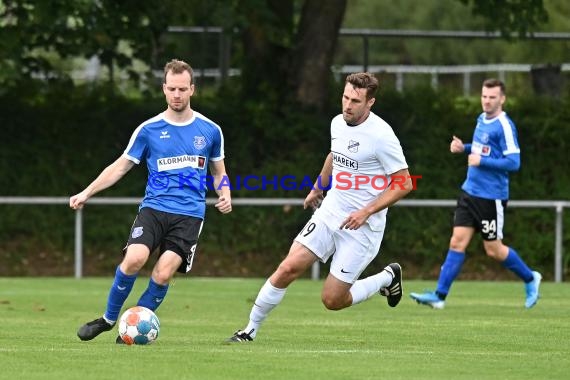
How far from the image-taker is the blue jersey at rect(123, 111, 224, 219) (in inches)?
402

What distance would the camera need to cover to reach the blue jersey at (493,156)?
45.4 feet

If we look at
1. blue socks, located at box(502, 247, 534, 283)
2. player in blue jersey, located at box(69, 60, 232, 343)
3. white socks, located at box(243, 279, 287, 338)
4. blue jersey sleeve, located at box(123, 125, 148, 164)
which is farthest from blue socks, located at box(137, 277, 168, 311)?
blue socks, located at box(502, 247, 534, 283)

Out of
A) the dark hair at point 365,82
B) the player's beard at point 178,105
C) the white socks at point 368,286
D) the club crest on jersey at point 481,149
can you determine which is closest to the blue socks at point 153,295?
the player's beard at point 178,105

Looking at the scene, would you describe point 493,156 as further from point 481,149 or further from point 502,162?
point 502,162

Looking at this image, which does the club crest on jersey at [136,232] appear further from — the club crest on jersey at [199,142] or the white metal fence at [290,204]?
the white metal fence at [290,204]

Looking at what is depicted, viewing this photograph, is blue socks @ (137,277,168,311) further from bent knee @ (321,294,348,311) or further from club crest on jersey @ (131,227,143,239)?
bent knee @ (321,294,348,311)

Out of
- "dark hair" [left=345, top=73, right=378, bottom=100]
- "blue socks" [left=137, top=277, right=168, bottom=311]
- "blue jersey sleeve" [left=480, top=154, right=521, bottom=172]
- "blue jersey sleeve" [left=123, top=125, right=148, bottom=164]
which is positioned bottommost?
"blue socks" [left=137, top=277, right=168, bottom=311]

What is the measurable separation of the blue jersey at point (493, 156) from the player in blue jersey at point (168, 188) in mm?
4236

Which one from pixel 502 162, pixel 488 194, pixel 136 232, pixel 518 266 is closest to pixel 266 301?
pixel 136 232

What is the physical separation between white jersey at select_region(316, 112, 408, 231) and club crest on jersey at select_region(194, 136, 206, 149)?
95cm

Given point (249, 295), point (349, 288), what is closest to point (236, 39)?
point (249, 295)

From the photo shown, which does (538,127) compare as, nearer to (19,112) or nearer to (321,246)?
(19,112)

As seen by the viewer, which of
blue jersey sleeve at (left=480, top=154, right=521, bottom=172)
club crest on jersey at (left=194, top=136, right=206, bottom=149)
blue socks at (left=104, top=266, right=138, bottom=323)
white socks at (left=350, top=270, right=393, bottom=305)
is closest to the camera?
blue socks at (left=104, top=266, right=138, bottom=323)

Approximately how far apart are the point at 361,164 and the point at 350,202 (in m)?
0.30
